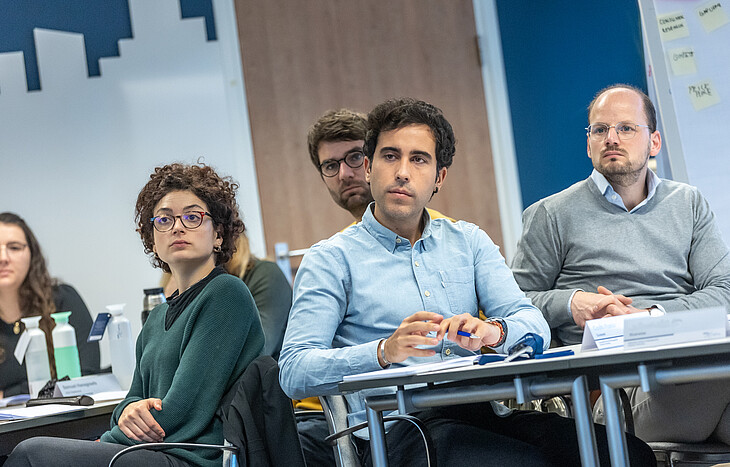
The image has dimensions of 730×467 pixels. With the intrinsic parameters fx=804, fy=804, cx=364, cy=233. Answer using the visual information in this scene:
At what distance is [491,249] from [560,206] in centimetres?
52

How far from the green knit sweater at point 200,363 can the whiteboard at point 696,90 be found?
1.94 meters

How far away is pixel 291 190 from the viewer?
176 inches

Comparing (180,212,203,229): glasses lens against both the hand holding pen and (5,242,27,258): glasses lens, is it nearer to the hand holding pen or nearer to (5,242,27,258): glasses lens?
the hand holding pen

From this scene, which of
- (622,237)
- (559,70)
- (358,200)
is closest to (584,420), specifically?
(622,237)

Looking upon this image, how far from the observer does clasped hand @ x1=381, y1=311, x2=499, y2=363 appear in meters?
1.51

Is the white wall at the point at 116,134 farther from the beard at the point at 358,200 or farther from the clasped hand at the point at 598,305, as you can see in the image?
the clasped hand at the point at 598,305

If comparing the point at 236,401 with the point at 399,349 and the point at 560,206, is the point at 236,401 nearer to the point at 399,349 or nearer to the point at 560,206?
the point at 399,349

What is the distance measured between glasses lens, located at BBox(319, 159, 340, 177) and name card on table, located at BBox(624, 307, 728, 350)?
5.35 feet

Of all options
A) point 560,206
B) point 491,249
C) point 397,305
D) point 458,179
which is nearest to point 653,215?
point 560,206

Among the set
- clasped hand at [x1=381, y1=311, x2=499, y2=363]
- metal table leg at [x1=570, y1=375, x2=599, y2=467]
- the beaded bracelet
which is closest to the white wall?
the beaded bracelet

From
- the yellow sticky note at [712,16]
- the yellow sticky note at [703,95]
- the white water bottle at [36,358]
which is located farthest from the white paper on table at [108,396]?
the yellow sticky note at [712,16]

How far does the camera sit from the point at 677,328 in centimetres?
129

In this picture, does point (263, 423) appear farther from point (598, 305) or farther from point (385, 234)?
point (598, 305)

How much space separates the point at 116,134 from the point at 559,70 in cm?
239
